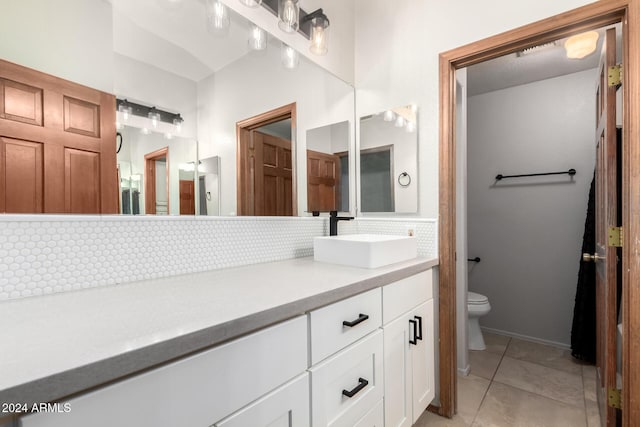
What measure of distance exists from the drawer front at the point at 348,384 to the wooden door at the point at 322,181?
91cm

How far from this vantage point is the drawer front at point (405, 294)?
3.92ft

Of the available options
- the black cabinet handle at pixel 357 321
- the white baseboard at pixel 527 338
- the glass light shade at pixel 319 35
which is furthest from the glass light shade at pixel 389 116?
the white baseboard at pixel 527 338

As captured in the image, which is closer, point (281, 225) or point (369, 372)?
point (369, 372)

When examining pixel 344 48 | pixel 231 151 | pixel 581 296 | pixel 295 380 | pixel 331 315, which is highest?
pixel 344 48

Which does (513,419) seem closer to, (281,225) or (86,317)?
(281,225)

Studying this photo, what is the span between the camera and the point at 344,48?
196 cm

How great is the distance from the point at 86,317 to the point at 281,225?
951mm

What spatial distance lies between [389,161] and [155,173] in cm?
128

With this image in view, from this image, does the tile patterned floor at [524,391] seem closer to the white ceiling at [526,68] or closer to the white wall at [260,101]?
the white wall at [260,101]

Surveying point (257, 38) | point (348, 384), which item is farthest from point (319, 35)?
point (348, 384)

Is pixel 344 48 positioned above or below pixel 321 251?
above

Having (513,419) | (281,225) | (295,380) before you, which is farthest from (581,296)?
(295,380)

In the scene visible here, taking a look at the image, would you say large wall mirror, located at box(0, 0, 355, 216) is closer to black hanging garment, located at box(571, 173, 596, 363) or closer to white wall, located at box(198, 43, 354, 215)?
white wall, located at box(198, 43, 354, 215)

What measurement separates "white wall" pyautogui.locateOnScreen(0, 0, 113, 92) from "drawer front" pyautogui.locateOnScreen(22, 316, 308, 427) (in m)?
0.92
